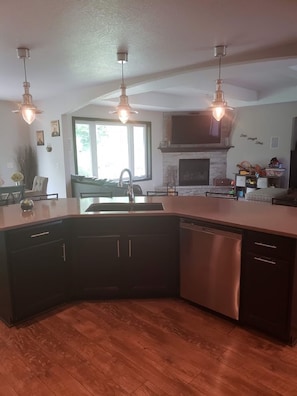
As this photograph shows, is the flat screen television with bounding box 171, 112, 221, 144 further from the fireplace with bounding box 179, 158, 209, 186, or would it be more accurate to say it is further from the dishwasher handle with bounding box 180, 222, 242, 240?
the dishwasher handle with bounding box 180, 222, 242, 240

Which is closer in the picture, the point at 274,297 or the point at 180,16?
the point at 274,297

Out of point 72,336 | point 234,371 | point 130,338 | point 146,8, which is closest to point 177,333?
point 130,338

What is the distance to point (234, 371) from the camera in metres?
1.94

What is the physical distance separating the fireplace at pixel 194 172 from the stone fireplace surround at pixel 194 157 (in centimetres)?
13

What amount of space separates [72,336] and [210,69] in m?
3.56

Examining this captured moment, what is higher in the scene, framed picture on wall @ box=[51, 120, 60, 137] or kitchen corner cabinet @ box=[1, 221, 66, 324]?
framed picture on wall @ box=[51, 120, 60, 137]

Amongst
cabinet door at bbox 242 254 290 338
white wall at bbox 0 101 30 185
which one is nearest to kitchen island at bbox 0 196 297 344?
cabinet door at bbox 242 254 290 338

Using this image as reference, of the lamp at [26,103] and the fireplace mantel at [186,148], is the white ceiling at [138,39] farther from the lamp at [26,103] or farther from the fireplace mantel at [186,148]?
the fireplace mantel at [186,148]

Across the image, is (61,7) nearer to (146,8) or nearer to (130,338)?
(146,8)

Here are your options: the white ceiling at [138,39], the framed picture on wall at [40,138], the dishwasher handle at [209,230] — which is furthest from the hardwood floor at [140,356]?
the framed picture on wall at [40,138]

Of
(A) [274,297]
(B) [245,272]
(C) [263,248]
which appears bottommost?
(A) [274,297]

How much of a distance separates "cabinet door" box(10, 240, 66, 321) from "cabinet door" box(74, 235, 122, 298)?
16 centimetres

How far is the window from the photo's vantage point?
724 cm

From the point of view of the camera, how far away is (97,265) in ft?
9.14
